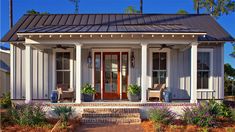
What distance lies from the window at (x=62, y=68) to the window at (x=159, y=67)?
13.6ft

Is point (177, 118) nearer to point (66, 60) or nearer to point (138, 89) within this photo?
point (138, 89)

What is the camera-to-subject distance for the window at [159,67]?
45.1 ft

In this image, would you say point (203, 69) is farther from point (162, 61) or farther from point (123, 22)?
point (123, 22)

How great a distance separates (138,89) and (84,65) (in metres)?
2.90

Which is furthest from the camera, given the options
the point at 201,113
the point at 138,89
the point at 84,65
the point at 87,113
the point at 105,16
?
the point at 105,16

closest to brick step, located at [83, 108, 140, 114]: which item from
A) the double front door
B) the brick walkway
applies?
the brick walkway

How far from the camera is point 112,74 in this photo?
1393 centimetres

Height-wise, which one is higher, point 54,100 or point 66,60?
point 66,60

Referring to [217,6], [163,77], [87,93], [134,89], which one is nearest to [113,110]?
[87,93]

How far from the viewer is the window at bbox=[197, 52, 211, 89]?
537 inches

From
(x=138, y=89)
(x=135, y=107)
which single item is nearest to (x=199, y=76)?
(x=138, y=89)

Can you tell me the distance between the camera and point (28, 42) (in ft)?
38.9

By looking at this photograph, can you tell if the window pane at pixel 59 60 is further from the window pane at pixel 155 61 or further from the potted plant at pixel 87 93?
the window pane at pixel 155 61

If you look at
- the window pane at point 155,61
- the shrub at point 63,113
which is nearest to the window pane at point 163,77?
the window pane at point 155,61
